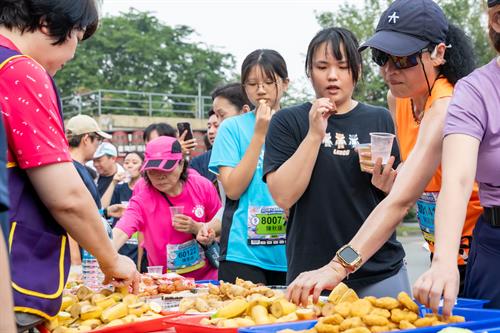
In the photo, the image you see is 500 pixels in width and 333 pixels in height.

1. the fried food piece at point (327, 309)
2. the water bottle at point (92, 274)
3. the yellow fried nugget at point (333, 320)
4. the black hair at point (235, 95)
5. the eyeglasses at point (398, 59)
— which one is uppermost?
the eyeglasses at point (398, 59)

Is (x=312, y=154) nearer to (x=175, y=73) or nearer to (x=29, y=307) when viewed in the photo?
(x=29, y=307)

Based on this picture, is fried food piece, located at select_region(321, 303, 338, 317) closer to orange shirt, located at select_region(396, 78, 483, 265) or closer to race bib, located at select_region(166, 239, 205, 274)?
orange shirt, located at select_region(396, 78, 483, 265)

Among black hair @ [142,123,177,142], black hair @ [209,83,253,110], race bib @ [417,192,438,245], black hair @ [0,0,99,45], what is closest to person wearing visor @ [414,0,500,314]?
race bib @ [417,192,438,245]

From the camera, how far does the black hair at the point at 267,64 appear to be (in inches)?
177

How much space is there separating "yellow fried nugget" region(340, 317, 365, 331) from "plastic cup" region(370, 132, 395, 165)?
1149 mm

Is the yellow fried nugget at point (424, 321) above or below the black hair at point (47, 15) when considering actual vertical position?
below

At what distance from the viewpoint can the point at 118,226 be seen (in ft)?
16.5

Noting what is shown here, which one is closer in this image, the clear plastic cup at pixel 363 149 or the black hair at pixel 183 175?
the clear plastic cup at pixel 363 149

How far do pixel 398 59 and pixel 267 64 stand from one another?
5.10 ft

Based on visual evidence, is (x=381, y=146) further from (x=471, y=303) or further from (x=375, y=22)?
(x=375, y=22)

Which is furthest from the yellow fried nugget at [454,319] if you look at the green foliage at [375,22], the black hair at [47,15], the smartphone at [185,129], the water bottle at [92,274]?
the green foliage at [375,22]

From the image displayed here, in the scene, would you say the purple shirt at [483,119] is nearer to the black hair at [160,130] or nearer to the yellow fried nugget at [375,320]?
the yellow fried nugget at [375,320]

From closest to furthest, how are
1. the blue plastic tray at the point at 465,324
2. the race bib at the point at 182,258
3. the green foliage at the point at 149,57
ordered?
the blue plastic tray at the point at 465,324, the race bib at the point at 182,258, the green foliage at the point at 149,57

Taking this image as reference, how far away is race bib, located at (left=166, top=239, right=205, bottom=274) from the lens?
486 centimetres
